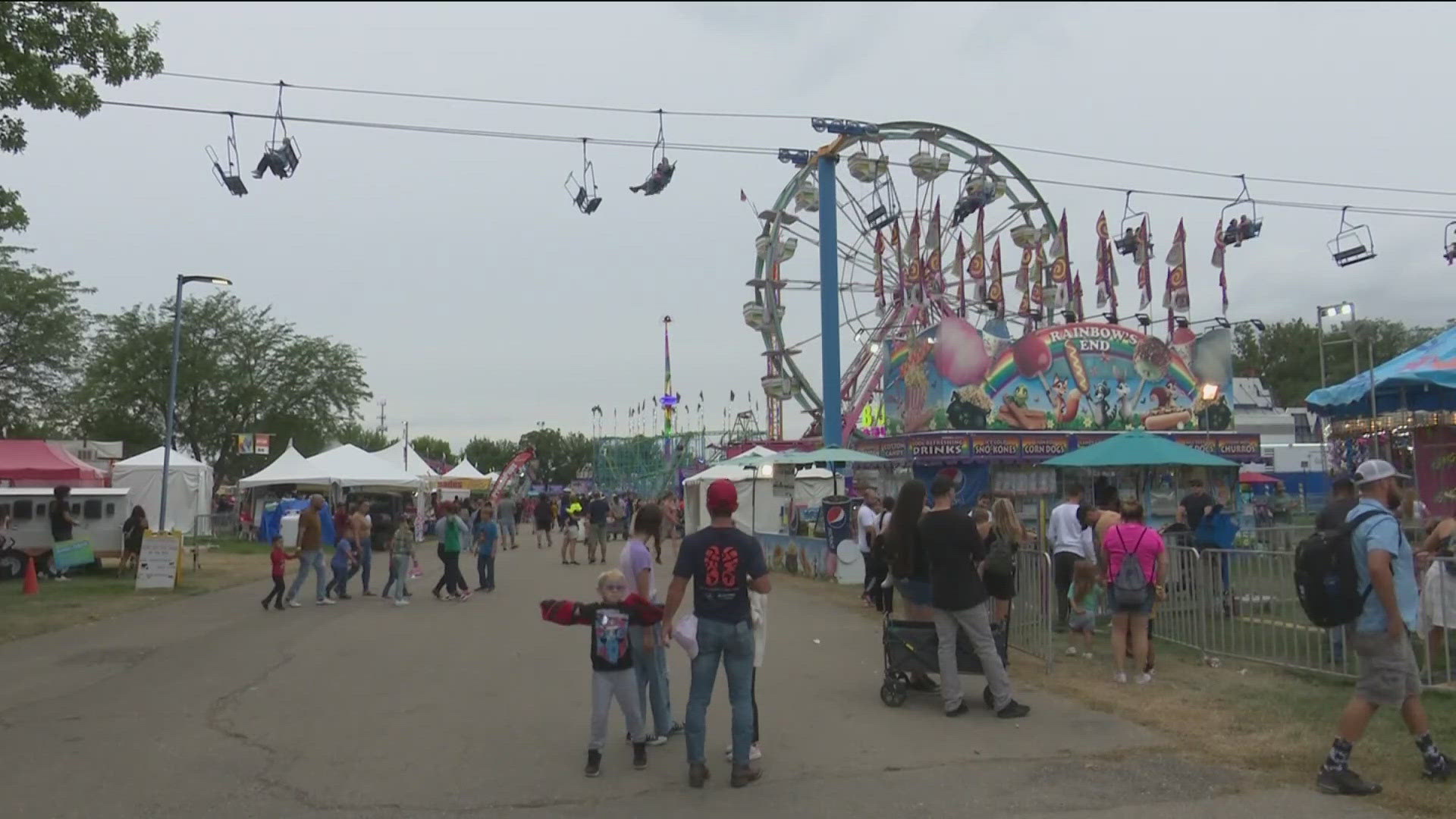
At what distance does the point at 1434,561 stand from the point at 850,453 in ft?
37.9

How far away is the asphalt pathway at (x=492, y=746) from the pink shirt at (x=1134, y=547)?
1290 millimetres

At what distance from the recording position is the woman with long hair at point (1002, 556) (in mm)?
8508

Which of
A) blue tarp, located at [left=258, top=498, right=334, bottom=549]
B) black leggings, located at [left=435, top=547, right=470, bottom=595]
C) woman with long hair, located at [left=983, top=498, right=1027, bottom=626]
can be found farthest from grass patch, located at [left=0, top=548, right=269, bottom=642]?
woman with long hair, located at [left=983, top=498, right=1027, bottom=626]

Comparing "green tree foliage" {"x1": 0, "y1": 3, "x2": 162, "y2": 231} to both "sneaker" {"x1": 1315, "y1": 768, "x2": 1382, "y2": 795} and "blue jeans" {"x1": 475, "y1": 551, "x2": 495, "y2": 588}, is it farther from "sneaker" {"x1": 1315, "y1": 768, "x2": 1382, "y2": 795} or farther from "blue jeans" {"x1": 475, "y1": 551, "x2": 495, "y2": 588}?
"sneaker" {"x1": 1315, "y1": 768, "x2": 1382, "y2": 795}

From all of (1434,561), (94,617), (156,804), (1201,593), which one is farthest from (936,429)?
(156,804)

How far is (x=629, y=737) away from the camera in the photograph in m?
6.47

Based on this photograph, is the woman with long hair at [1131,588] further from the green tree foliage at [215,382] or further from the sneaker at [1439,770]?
the green tree foliage at [215,382]

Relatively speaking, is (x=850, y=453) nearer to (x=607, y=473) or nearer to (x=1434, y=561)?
(x=1434, y=561)

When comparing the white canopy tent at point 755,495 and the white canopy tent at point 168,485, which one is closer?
the white canopy tent at point 755,495

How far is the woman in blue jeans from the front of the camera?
6.42 meters

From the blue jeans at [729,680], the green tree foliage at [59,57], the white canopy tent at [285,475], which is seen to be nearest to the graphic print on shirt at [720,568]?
the blue jeans at [729,680]

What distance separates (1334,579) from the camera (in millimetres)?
5680

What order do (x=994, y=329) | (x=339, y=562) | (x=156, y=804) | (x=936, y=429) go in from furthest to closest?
(x=994, y=329) → (x=936, y=429) → (x=339, y=562) → (x=156, y=804)

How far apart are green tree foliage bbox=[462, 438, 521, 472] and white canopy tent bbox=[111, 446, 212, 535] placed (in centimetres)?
7968
